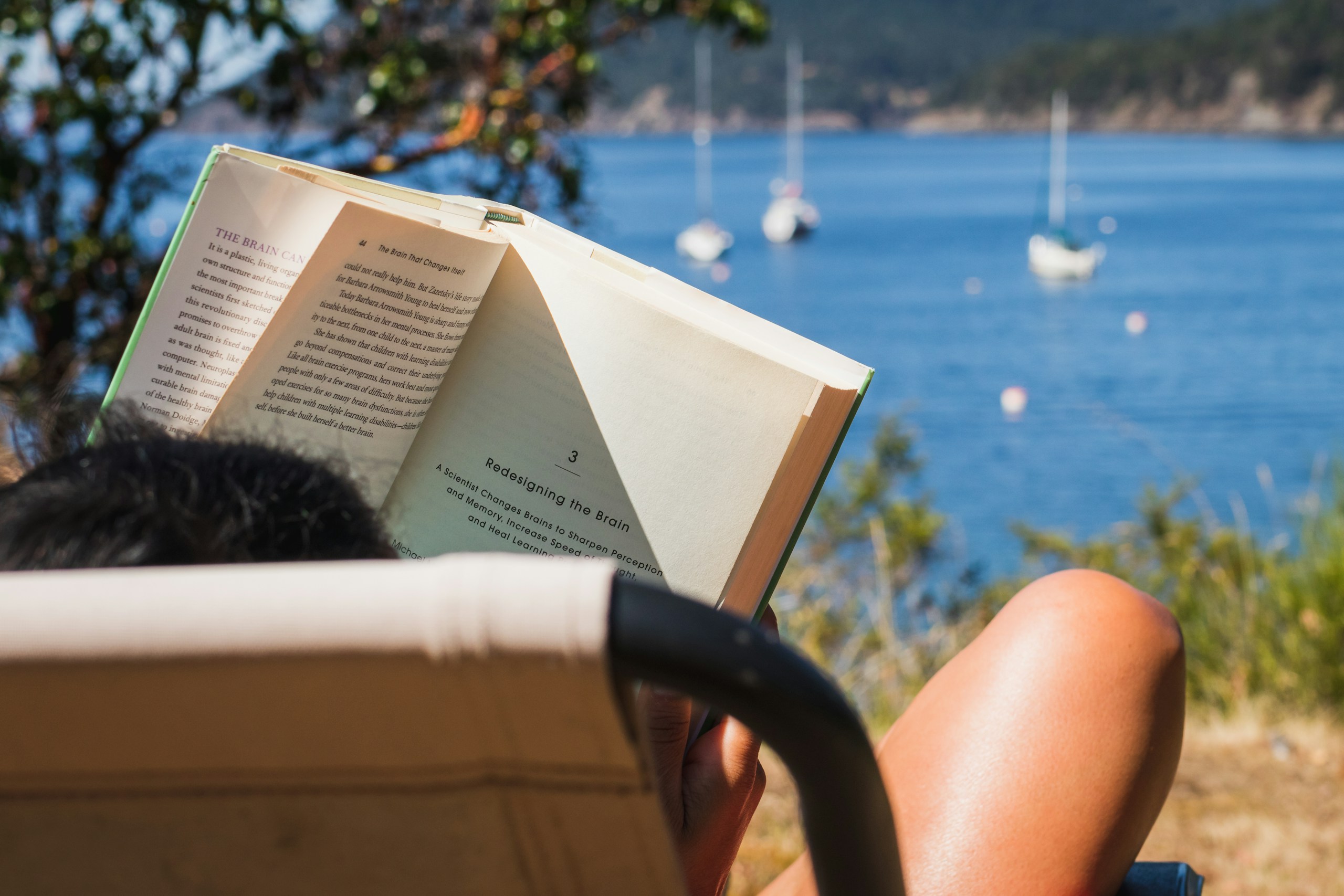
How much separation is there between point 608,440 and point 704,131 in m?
33.4

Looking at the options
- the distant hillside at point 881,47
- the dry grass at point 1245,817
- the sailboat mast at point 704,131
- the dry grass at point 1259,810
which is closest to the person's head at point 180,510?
the dry grass at point 1245,817

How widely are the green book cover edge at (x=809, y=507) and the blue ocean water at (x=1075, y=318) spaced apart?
9.41 ft

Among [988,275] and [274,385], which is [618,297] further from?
[988,275]

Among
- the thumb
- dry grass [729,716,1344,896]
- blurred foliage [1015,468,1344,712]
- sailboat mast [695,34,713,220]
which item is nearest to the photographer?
the thumb

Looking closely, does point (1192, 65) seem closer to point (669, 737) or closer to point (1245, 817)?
point (1245, 817)

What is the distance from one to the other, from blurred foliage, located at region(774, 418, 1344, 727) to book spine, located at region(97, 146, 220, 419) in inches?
85.4

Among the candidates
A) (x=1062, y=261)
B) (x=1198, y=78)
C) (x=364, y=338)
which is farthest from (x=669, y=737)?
(x=1198, y=78)

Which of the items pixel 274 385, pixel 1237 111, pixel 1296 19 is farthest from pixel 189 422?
pixel 1237 111

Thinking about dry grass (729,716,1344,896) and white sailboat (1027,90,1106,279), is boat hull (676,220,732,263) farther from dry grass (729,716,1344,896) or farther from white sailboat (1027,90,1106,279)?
dry grass (729,716,1344,896)

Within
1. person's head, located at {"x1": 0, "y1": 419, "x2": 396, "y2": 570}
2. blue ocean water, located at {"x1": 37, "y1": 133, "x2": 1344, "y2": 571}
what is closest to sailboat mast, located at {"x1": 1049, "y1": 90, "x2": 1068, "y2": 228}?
blue ocean water, located at {"x1": 37, "y1": 133, "x2": 1344, "y2": 571}

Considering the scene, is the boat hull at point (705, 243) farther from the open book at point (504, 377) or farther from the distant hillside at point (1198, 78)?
the distant hillside at point (1198, 78)

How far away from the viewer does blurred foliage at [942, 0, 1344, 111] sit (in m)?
49.7

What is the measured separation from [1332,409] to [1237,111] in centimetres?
5131

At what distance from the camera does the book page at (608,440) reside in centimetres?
75
